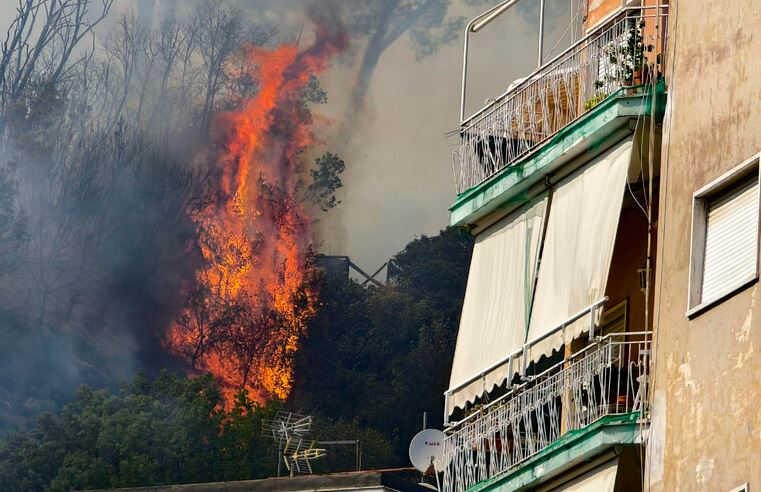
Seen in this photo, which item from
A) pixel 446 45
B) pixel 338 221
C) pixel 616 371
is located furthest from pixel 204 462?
pixel 616 371

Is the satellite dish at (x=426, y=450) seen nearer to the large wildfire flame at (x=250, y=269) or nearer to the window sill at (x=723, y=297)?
the window sill at (x=723, y=297)

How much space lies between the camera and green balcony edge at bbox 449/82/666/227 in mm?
18406

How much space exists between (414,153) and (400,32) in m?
7.78

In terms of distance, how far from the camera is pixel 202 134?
91.4m

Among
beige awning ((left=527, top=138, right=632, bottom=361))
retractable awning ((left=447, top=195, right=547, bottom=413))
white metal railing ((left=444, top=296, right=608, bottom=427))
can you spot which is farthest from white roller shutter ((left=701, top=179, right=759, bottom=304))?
retractable awning ((left=447, top=195, right=547, bottom=413))

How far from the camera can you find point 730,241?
1563 centimetres

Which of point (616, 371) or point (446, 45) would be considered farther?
point (446, 45)

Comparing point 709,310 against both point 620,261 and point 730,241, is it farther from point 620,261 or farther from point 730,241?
point 620,261

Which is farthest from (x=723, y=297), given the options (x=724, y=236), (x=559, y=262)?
(x=559, y=262)

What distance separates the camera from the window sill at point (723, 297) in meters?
14.9

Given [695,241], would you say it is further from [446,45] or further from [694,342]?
[446,45]

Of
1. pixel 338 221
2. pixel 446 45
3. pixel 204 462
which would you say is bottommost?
pixel 204 462

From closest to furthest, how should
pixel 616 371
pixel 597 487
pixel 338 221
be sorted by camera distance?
1. pixel 597 487
2. pixel 616 371
3. pixel 338 221

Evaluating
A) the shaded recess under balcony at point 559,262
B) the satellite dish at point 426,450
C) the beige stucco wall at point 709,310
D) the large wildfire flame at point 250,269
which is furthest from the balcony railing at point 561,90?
the large wildfire flame at point 250,269
